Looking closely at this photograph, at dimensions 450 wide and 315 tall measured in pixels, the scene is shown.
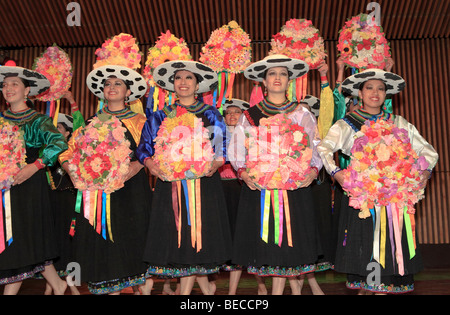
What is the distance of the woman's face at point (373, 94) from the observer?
3561 millimetres

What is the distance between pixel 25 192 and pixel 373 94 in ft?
8.84

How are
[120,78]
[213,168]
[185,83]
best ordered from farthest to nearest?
[120,78]
[185,83]
[213,168]

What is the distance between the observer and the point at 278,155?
3.25m

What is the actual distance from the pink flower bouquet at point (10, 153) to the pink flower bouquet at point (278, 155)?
1719 millimetres

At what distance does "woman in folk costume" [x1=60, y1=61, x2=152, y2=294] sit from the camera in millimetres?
3525

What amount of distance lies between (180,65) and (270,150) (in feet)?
3.31

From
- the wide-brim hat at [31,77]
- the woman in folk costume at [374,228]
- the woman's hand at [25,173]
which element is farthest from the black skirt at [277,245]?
the wide-brim hat at [31,77]

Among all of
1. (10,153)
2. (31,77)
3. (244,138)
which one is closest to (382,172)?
(244,138)

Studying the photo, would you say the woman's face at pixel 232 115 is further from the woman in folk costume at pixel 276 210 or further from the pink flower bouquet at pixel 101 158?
the pink flower bouquet at pixel 101 158

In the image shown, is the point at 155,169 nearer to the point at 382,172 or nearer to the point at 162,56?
the point at 162,56

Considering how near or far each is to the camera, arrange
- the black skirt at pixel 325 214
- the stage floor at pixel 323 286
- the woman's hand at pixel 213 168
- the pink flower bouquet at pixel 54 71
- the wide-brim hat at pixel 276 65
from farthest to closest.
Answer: the stage floor at pixel 323 286 < the pink flower bouquet at pixel 54 71 < the black skirt at pixel 325 214 < the wide-brim hat at pixel 276 65 < the woman's hand at pixel 213 168

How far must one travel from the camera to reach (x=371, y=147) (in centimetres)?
327

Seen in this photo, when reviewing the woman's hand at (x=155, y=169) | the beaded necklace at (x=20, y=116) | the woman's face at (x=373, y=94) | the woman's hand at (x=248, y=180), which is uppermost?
the woman's face at (x=373, y=94)
